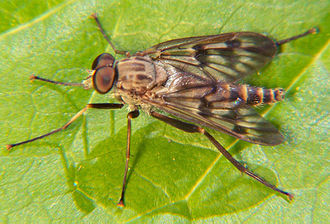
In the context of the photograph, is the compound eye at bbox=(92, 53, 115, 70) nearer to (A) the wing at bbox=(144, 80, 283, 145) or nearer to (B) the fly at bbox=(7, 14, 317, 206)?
(B) the fly at bbox=(7, 14, 317, 206)

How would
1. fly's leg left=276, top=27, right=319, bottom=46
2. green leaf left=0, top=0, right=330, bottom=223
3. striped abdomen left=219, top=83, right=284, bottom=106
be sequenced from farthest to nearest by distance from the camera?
fly's leg left=276, top=27, right=319, bottom=46 < striped abdomen left=219, top=83, right=284, bottom=106 < green leaf left=0, top=0, right=330, bottom=223

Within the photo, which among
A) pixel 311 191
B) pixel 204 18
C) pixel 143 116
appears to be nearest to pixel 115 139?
pixel 143 116

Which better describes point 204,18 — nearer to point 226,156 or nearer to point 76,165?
point 226,156

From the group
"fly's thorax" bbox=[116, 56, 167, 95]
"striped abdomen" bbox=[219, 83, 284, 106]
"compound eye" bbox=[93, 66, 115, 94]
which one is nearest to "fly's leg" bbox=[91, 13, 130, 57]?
"fly's thorax" bbox=[116, 56, 167, 95]

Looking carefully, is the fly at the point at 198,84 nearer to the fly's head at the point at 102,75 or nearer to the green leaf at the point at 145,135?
the fly's head at the point at 102,75

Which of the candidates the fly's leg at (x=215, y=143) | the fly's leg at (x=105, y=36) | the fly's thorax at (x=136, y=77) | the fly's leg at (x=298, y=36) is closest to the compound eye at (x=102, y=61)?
the fly's thorax at (x=136, y=77)

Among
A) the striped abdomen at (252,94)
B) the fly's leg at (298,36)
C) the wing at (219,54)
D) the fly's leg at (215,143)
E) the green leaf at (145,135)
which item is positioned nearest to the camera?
the green leaf at (145,135)

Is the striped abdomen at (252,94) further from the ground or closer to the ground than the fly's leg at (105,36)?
closer to the ground

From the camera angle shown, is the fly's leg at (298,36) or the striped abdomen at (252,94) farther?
the fly's leg at (298,36)
